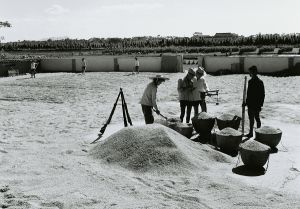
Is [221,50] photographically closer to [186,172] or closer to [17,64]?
[17,64]

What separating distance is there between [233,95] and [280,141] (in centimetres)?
795

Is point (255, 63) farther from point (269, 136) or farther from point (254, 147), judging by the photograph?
point (254, 147)

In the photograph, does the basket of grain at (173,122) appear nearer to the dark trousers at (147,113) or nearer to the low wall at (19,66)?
the dark trousers at (147,113)

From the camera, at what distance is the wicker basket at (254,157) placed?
7.72 m

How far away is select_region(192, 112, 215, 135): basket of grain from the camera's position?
32.2ft

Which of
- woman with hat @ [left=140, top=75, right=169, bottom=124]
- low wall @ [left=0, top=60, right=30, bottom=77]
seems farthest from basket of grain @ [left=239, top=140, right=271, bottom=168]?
low wall @ [left=0, top=60, right=30, bottom=77]

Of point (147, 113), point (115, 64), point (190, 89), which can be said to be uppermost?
point (115, 64)

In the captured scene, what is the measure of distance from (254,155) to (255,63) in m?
19.9

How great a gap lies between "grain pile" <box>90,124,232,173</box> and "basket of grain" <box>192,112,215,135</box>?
1.04m

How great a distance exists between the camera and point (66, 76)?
90.0 feet

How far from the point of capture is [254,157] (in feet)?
25.4

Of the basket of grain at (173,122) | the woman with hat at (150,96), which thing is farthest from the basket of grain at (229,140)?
the woman with hat at (150,96)

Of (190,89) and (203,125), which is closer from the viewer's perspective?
(203,125)

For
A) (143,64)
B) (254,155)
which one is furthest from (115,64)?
(254,155)
